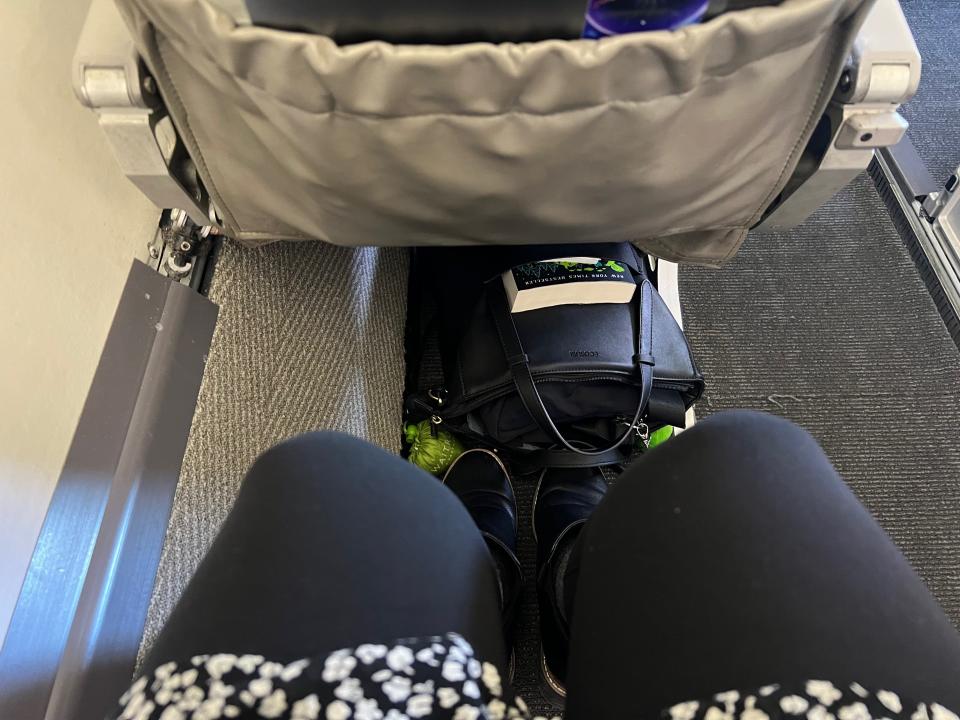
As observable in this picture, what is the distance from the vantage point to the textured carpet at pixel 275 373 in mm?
669

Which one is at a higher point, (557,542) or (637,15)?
(637,15)

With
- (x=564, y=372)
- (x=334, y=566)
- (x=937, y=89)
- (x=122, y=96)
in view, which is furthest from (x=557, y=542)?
(x=937, y=89)

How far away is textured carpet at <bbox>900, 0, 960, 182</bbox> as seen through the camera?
1.37 metres

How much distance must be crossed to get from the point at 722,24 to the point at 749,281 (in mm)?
878

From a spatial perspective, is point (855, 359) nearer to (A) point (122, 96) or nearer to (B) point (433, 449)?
(B) point (433, 449)

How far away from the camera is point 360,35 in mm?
449

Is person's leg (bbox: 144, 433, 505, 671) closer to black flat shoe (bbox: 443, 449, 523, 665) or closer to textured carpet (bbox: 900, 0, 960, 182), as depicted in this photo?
black flat shoe (bbox: 443, 449, 523, 665)

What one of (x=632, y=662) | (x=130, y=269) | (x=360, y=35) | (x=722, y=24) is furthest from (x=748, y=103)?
(x=130, y=269)

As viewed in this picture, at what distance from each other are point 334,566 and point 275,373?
1.15 feet

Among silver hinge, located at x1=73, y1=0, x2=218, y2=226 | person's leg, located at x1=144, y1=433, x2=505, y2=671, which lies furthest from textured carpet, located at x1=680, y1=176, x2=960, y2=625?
silver hinge, located at x1=73, y1=0, x2=218, y2=226

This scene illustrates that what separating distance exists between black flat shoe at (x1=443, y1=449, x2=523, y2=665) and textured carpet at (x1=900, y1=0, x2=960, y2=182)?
43.0 inches

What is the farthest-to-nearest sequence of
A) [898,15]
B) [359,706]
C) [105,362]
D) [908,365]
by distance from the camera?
[908,365] → [105,362] → [898,15] → [359,706]

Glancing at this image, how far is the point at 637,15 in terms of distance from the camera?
45cm

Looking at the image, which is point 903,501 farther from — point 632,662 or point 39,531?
point 39,531
